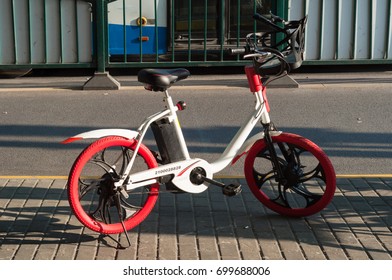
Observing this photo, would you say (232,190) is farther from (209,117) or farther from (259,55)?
(209,117)

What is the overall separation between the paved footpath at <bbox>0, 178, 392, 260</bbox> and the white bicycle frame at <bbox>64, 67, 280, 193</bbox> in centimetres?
39

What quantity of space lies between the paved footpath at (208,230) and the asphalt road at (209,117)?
3.44 feet

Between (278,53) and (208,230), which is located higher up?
(278,53)

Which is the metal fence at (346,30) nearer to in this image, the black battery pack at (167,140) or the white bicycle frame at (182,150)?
the white bicycle frame at (182,150)

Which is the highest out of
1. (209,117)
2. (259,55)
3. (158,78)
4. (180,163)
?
(259,55)

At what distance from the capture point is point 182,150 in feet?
18.0

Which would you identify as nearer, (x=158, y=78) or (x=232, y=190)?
(x=158, y=78)

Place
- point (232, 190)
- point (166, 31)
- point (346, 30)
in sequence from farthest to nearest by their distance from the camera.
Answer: point (166, 31), point (346, 30), point (232, 190)

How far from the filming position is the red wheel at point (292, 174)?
5664mm

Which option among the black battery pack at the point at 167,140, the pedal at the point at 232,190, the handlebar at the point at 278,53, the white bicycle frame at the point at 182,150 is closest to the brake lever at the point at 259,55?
the handlebar at the point at 278,53

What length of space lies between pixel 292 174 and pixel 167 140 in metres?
0.96

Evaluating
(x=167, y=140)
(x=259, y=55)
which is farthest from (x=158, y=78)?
(x=259, y=55)

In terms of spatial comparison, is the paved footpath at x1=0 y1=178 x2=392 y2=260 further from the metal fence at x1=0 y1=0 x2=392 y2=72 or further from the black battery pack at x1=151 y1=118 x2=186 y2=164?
the metal fence at x1=0 y1=0 x2=392 y2=72

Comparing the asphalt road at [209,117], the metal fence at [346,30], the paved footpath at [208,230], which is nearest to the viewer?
the paved footpath at [208,230]
